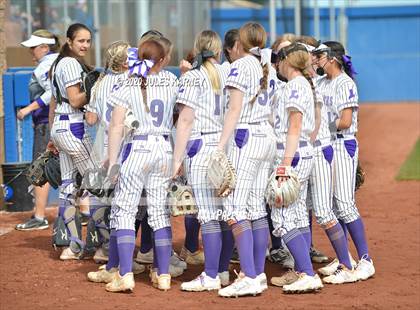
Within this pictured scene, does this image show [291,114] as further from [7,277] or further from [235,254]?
[7,277]

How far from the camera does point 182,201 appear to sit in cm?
752

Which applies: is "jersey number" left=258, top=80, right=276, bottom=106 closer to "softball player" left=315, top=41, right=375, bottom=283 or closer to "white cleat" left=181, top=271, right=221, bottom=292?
"softball player" left=315, top=41, right=375, bottom=283

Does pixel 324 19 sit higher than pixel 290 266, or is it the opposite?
pixel 324 19

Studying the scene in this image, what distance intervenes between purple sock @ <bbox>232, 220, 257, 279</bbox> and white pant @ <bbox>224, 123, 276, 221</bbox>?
61mm

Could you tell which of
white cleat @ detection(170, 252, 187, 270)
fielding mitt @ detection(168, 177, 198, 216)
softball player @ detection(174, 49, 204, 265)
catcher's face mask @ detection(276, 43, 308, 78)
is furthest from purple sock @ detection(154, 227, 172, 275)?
catcher's face mask @ detection(276, 43, 308, 78)

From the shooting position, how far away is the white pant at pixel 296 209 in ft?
24.5

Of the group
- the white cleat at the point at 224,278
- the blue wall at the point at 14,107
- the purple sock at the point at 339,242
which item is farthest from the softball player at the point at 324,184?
the blue wall at the point at 14,107

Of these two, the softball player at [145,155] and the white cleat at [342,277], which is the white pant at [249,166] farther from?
the white cleat at [342,277]

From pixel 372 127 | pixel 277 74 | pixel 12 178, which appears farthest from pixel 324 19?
pixel 277 74

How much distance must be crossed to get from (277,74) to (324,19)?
30078mm

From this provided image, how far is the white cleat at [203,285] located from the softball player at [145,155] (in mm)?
173

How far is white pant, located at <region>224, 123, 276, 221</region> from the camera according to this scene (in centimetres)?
735

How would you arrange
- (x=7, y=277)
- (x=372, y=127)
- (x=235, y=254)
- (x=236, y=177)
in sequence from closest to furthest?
(x=236, y=177) < (x=7, y=277) < (x=235, y=254) < (x=372, y=127)

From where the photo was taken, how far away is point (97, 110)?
8.25 meters
